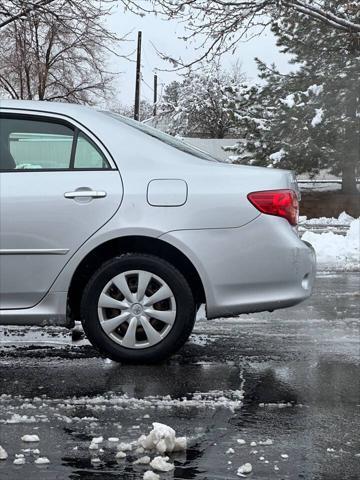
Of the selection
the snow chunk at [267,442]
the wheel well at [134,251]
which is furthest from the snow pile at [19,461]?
the wheel well at [134,251]

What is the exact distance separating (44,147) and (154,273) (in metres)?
1.11

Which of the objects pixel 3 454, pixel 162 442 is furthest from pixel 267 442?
pixel 3 454

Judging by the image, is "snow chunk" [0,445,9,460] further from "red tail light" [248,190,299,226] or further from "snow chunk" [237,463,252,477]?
"red tail light" [248,190,299,226]

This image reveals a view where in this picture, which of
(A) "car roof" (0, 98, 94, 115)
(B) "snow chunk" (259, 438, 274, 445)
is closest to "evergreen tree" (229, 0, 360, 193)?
(A) "car roof" (0, 98, 94, 115)

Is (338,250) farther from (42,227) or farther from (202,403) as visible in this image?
(202,403)

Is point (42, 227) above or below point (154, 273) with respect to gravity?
above

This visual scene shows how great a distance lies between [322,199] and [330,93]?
15.3 feet

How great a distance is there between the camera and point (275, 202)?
451 cm

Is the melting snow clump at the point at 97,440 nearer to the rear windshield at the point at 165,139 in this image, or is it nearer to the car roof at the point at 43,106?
the rear windshield at the point at 165,139

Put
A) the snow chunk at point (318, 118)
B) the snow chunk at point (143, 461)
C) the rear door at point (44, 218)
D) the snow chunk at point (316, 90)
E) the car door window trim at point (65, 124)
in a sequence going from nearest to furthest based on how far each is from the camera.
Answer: the snow chunk at point (143, 461) → the rear door at point (44, 218) → the car door window trim at point (65, 124) → the snow chunk at point (318, 118) → the snow chunk at point (316, 90)

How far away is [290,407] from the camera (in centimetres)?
376

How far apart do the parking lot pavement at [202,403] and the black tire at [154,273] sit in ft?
0.41

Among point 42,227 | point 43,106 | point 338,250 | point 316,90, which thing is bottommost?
point 338,250

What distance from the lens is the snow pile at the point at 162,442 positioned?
10.1ft
